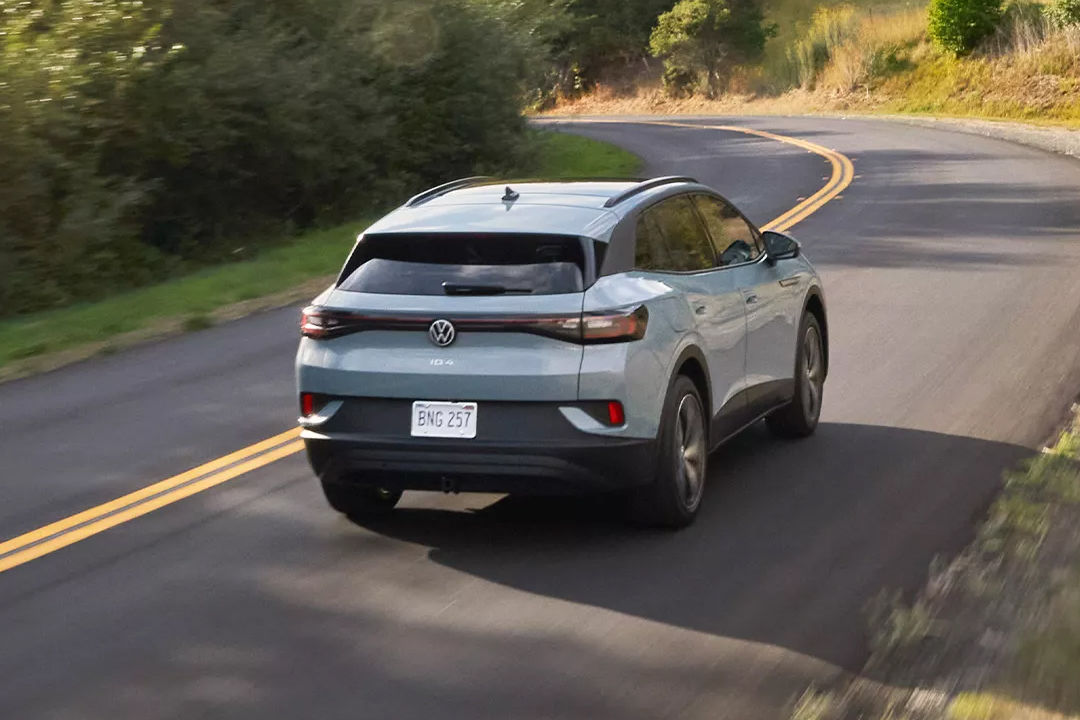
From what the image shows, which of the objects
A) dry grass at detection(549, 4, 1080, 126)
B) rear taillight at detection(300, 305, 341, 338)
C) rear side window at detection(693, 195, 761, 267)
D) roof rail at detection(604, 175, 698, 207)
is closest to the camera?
rear taillight at detection(300, 305, 341, 338)

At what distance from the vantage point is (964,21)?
5334 cm

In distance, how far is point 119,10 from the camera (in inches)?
801

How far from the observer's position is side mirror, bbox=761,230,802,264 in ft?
30.9

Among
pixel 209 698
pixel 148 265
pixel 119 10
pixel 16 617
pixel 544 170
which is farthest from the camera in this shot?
pixel 544 170

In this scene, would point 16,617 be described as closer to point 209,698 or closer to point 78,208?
point 209,698

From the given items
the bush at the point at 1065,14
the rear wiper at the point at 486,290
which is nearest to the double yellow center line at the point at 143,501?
the rear wiper at the point at 486,290

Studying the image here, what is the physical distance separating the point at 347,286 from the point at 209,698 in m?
2.50

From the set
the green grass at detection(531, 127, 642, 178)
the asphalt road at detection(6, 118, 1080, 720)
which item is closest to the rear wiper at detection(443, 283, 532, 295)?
the asphalt road at detection(6, 118, 1080, 720)

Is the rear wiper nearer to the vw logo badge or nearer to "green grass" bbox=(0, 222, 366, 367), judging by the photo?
the vw logo badge

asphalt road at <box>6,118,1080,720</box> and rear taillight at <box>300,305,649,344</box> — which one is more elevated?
rear taillight at <box>300,305,649,344</box>

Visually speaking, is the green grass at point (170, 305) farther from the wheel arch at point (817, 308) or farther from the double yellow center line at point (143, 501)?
the wheel arch at point (817, 308)

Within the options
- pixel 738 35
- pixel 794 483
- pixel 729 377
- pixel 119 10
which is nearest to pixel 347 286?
pixel 729 377

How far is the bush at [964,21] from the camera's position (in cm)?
5309

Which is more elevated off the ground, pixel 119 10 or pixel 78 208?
pixel 119 10
